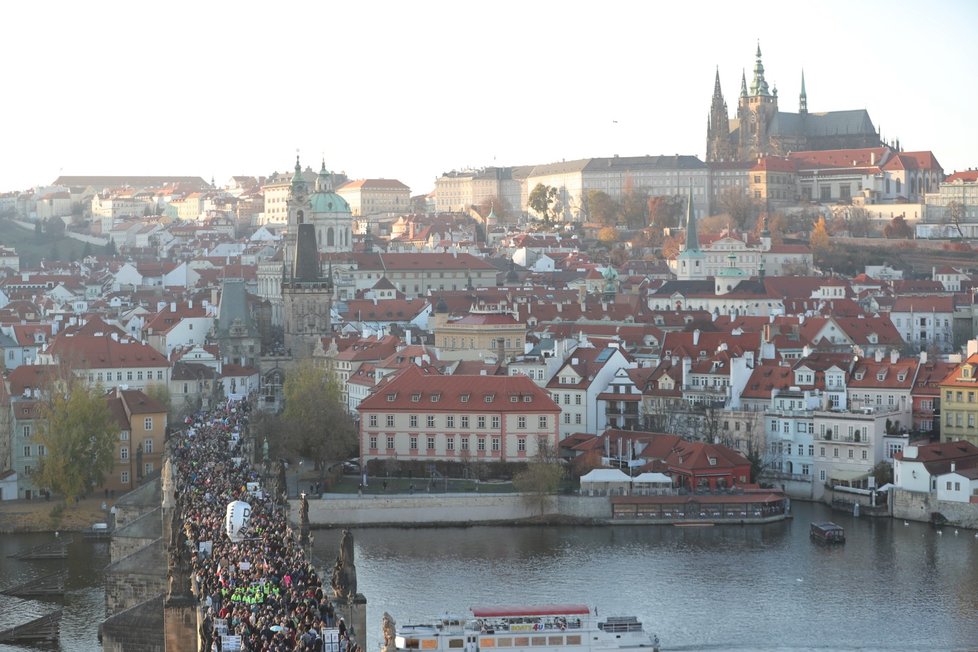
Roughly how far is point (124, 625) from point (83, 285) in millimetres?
77129

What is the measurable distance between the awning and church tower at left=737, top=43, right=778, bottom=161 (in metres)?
92.7

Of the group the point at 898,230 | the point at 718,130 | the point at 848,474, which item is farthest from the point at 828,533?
the point at 718,130

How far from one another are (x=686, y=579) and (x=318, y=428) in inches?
570

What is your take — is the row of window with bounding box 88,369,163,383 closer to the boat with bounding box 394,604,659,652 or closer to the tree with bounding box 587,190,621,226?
the boat with bounding box 394,604,659,652

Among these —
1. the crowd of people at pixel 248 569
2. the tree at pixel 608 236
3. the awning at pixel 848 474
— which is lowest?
the awning at pixel 848 474

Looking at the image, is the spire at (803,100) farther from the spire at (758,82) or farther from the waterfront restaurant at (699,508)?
the waterfront restaurant at (699,508)

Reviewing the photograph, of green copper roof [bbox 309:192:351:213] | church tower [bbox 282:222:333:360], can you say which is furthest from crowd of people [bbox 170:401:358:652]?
green copper roof [bbox 309:192:351:213]

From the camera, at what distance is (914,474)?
1699 inches

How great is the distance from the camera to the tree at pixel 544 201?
425 feet

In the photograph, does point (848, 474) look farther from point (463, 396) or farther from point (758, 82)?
point (758, 82)

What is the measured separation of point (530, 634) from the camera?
1158 inches

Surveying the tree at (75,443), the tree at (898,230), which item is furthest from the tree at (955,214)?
the tree at (75,443)

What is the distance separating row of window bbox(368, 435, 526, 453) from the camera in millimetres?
47438

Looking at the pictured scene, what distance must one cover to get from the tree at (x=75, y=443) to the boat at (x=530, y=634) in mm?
15249
